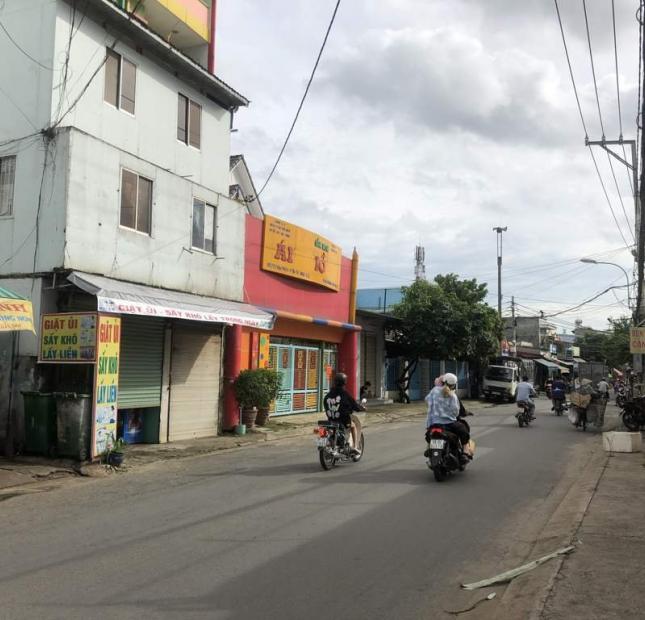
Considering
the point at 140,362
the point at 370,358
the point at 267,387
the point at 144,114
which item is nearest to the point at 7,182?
the point at 144,114

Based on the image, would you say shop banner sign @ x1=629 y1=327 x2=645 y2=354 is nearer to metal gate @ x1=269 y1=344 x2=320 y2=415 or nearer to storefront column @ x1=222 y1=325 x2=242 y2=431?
metal gate @ x1=269 y1=344 x2=320 y2=415

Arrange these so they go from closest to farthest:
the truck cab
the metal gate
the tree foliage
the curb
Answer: the curb, the metal gate, the truck cab, the tree foliage

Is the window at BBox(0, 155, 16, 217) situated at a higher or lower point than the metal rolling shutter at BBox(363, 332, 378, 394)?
higher

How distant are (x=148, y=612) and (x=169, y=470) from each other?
685 centimetres

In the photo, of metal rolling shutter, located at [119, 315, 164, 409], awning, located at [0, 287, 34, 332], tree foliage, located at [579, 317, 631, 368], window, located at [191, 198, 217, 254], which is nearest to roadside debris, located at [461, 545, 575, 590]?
awning, located at [0, 287, 34, 332]

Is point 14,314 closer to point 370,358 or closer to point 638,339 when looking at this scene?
point 638,339

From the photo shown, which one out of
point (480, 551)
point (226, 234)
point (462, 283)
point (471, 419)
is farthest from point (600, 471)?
point (462, 283)

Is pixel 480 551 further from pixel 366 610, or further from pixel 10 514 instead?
pixel 10 514

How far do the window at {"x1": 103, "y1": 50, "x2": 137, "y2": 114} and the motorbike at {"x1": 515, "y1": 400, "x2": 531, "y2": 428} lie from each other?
13.6 m

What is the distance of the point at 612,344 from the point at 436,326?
1653 inches

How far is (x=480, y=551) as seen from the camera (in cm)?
600

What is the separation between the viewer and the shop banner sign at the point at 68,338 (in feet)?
36.2

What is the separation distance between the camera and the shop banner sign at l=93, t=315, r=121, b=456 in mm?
11062

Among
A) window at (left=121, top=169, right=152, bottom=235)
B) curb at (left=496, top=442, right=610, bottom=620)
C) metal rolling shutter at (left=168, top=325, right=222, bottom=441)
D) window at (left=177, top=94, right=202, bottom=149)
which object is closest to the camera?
curb at (left=496, top=442, right=610, bottom=620)
